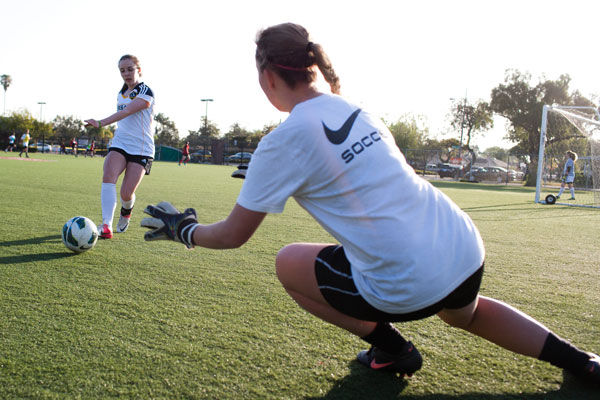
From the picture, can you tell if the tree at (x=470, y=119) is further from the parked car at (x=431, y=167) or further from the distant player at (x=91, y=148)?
the distant player at (x=91, y=148)

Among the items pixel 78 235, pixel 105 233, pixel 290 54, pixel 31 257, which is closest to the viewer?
pixel 290 54

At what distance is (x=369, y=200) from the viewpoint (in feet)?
5.16

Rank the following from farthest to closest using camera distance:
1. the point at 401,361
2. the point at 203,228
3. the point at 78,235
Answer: the point at 78,235
the point at 401,361
the point at 203,228

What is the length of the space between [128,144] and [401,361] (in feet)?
14.6

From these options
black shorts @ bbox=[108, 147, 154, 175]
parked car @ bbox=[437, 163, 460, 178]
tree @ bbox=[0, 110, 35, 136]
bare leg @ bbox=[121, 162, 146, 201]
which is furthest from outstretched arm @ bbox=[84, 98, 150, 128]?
tree @ bbox=[0, 110, 35, 136]

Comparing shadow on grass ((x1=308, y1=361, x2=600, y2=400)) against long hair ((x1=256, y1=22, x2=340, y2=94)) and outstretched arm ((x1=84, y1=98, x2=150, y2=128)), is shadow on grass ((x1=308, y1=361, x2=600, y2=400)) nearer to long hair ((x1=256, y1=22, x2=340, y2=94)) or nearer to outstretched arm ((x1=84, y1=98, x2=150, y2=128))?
long hair ((x1=256, y1=22, x2=340, y2=94))

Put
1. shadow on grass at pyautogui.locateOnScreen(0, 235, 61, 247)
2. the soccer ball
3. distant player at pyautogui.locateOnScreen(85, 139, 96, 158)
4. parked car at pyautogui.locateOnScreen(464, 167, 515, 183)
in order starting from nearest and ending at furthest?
the soccer ball → shadow on grass at pyautogui.locateOnScreen(0, 235, 61, 247) → parked car at pyautogui.locateOnScreen(464, 167, 515, 183) → distant player at pyautogui.locateOnScreen(85, 139, 96, 158)

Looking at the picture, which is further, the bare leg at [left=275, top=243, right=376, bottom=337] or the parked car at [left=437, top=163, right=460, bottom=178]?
the parked car at [left=437, top=163, right=460, bottom=178]

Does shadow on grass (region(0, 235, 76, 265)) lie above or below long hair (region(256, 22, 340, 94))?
below

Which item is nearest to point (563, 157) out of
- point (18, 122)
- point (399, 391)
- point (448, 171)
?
point (448, 171)

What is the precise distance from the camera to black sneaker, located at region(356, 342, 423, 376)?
81.9 inches

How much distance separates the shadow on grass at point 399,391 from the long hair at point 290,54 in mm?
1359

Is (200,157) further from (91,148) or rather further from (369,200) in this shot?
(369,200)

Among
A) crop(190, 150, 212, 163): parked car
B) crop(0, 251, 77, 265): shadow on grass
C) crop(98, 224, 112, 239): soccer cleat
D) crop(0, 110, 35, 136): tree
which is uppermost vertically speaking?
crop(0, 110, 35, 136): tree
